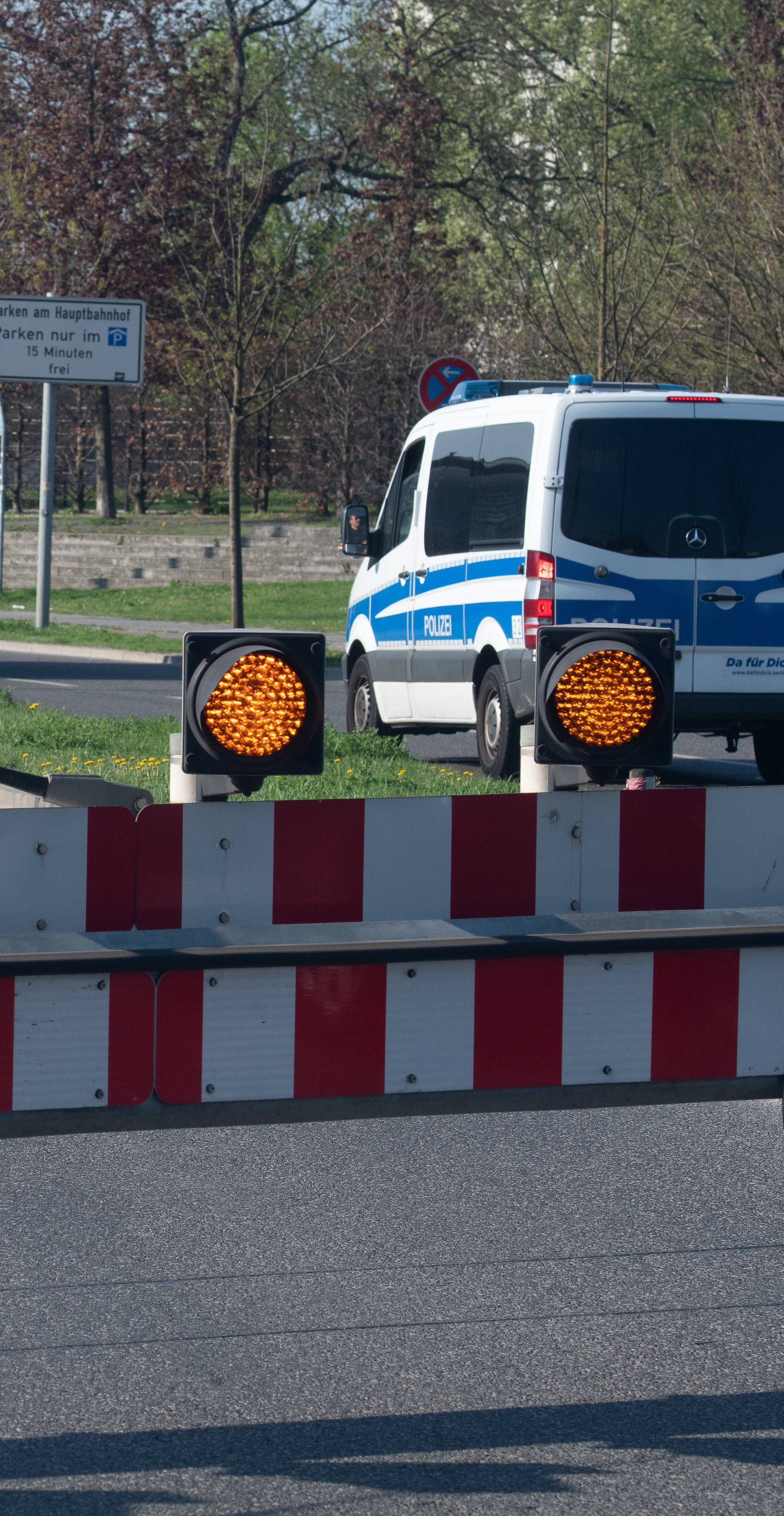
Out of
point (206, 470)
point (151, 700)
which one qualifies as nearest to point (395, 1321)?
point (151, 700)

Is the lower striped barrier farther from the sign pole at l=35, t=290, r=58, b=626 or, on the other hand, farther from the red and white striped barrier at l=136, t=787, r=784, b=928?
the sign pole at l=35, t=290, r=58, b=626

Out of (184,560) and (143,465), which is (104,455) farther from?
(184,560)

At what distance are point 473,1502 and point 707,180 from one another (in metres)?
27.1

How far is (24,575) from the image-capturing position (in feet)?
119

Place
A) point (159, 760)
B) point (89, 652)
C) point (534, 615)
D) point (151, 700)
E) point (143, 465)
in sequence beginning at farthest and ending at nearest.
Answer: point (143, 465)
point (89, 652)
point (151, 700)
point (159, 760)
point (534, 615)

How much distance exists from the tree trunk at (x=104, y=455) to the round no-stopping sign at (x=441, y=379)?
26299 mm

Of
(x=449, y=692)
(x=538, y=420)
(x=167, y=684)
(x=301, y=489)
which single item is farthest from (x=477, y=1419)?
(x=301, y=489)

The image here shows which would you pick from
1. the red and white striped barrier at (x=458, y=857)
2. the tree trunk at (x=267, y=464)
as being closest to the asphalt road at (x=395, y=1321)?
the red and white striped barrier at (x=458, y=857)

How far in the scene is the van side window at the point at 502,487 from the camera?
34.4 feet

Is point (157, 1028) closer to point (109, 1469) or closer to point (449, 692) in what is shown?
point (109, 1469)

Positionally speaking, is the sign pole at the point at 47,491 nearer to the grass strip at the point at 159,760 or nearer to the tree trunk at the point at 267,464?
the grass strip at the point at 159,760

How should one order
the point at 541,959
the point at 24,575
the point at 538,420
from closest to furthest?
the point at 541,959, the point at 538,420, the point at 24,575

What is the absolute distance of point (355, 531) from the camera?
1280 centimetres

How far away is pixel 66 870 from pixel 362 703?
10.5m
